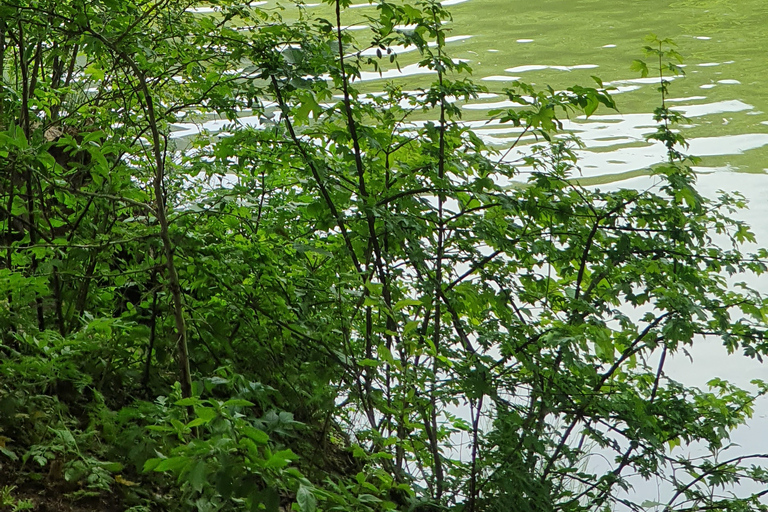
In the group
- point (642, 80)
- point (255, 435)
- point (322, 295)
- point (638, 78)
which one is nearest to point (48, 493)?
point (322, 295)

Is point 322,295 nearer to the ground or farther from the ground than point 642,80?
nearer to the ground

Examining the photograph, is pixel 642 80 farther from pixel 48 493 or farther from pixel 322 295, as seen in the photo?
pixel 48 493

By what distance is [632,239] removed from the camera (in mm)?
2852

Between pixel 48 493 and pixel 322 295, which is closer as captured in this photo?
pixel 48 493

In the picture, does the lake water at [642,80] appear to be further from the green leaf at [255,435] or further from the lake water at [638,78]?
the green leaf at [255,435]

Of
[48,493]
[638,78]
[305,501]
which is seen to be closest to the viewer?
[305,501]

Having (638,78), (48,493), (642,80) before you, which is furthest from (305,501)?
(638,78)

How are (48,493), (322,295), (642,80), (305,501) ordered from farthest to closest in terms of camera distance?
(642,80) < (322,295) < (48,493) < (305,501)

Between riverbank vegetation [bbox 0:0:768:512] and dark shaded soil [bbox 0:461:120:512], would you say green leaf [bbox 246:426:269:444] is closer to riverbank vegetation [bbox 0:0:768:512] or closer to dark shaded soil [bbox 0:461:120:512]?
riverbank vegetation [bbox 0:0:768:512]

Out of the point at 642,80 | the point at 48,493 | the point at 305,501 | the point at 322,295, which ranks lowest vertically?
the point at 48,493

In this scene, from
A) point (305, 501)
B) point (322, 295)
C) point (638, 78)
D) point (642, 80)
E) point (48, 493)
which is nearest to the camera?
point (305, 501)

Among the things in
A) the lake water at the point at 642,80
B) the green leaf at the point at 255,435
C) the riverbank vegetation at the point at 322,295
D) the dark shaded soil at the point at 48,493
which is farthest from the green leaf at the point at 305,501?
the lake water at the point at 642,80

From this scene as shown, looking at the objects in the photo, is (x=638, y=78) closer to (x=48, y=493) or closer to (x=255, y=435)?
(x=48, y=493)

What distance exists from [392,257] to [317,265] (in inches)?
15.2
